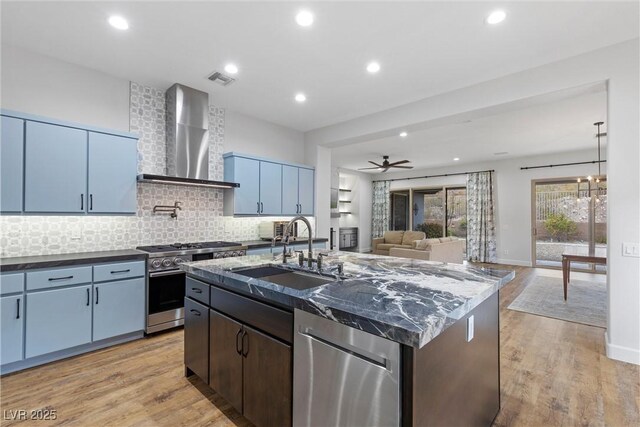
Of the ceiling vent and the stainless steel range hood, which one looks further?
the stainless steel range hood

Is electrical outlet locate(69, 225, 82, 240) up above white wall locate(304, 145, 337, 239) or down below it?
below

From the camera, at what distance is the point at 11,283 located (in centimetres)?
244

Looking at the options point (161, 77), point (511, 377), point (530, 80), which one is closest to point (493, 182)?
point (530, 80)

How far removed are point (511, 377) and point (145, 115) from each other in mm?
4720

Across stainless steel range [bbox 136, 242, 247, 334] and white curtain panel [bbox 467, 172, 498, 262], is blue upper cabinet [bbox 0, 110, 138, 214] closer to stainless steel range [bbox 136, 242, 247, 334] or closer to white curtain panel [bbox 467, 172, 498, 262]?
stainless steel range [bbox 136, 242, 247, 334]

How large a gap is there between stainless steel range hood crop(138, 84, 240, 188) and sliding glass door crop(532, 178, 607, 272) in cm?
788

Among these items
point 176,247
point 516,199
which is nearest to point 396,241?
point 516,199

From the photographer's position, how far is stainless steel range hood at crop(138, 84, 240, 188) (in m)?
3.74

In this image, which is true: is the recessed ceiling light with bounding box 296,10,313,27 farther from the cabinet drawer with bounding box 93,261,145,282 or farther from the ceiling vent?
the cabinet drawer with bounding box 93,261,145,282

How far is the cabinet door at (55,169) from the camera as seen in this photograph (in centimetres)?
272

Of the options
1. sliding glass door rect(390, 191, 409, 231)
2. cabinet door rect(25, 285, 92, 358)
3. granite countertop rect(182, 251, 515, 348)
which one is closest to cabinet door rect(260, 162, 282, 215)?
granite countertop rect(182, 251, 515, 348)

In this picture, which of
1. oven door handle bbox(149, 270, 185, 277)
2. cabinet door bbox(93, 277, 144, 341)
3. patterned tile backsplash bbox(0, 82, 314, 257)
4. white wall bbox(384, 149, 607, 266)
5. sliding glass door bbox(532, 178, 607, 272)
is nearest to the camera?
cabinet door bbox(93, 277, 144, 341)

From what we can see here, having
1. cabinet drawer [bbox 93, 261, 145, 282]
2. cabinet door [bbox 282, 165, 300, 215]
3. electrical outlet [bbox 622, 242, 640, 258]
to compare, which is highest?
cabinet door [bbox 282, 165, 300, 215]

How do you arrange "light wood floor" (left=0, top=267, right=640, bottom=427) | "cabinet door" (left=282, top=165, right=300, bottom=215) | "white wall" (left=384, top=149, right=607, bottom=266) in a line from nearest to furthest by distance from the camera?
"light wood floor" (left=0, top=267, right=640, bottom=427)
"cabinet door" (left=282, top=165, right=300, bottom=215)
"white wall" (left=384, top=149, right=607, bottom=266)
